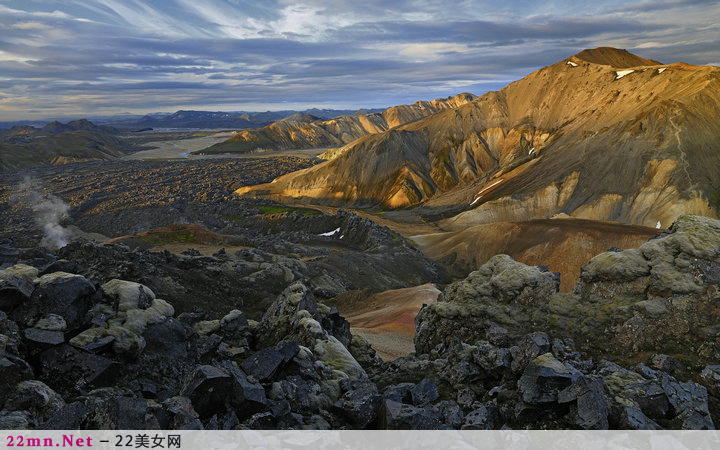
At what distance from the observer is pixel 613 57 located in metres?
194

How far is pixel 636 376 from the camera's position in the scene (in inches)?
571

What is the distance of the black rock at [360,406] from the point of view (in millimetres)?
13914

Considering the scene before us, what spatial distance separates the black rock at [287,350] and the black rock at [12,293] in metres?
10.3

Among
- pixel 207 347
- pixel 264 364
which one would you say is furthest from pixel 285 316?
pixel 264 364

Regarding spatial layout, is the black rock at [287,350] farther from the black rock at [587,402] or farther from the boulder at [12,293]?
the boulder at [12,293]

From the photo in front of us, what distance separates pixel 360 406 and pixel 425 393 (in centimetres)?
295

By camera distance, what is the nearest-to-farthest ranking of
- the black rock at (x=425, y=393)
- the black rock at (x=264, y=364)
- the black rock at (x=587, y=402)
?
the black rock at (x=587, y=402) < the black rock at (x=264, y=364) < the black rock at (x=425, y=393)

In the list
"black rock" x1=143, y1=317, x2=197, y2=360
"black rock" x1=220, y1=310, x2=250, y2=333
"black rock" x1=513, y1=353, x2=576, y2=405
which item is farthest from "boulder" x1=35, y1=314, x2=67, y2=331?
"black rock" x1=513, y1=353, x2=576, y2=405

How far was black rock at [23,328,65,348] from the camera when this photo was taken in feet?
49.0

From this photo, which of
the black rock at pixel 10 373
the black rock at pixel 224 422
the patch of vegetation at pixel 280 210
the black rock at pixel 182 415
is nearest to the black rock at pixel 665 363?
the black rock at pixel 224 422

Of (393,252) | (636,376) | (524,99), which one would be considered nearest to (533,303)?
(636,376)

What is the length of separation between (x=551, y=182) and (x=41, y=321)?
390ft

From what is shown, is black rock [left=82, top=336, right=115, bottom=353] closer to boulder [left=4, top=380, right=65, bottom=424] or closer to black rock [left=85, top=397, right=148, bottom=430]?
boulder [left=4, top=380, right=65, bottom=424]
